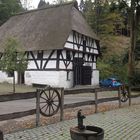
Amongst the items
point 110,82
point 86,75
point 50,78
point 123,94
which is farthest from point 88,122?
point 110,82

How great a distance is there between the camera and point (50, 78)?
36844 millimetres

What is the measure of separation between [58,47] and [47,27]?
17.6 ft

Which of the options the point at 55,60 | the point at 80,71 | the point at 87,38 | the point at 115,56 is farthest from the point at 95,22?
the point at 55,60

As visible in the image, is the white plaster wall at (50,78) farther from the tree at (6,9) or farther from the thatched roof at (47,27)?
the tree at (6,9)

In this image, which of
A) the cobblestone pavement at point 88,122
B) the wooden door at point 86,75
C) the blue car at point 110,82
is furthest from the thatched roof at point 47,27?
the cobblestone pavement at point 88,122

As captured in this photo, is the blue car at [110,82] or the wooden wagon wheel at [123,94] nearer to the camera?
the wooden wagon wheel at [123,94]

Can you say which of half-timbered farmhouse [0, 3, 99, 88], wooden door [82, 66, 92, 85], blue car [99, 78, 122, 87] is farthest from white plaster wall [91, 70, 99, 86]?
wooden door [82, 66, 92, 85]

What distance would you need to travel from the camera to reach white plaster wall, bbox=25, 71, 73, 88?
36156mm

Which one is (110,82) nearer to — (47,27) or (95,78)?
(95,78)

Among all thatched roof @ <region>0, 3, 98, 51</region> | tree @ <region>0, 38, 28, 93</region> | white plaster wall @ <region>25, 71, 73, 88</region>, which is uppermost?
A: thatched roof @ <region>0, 3, 98, 51</region>

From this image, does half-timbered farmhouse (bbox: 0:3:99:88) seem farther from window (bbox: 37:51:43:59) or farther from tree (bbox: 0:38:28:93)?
tree (bbox: 0:38:28:93)

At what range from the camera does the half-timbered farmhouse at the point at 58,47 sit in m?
36.3

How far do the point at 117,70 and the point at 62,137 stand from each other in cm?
3882

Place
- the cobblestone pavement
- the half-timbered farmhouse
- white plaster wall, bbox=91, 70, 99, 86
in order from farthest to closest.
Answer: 1. white plaster wall, bbox=91, 70, 99, 86
2. the half-timbered farmhouse
3. the cobblestone pavement
